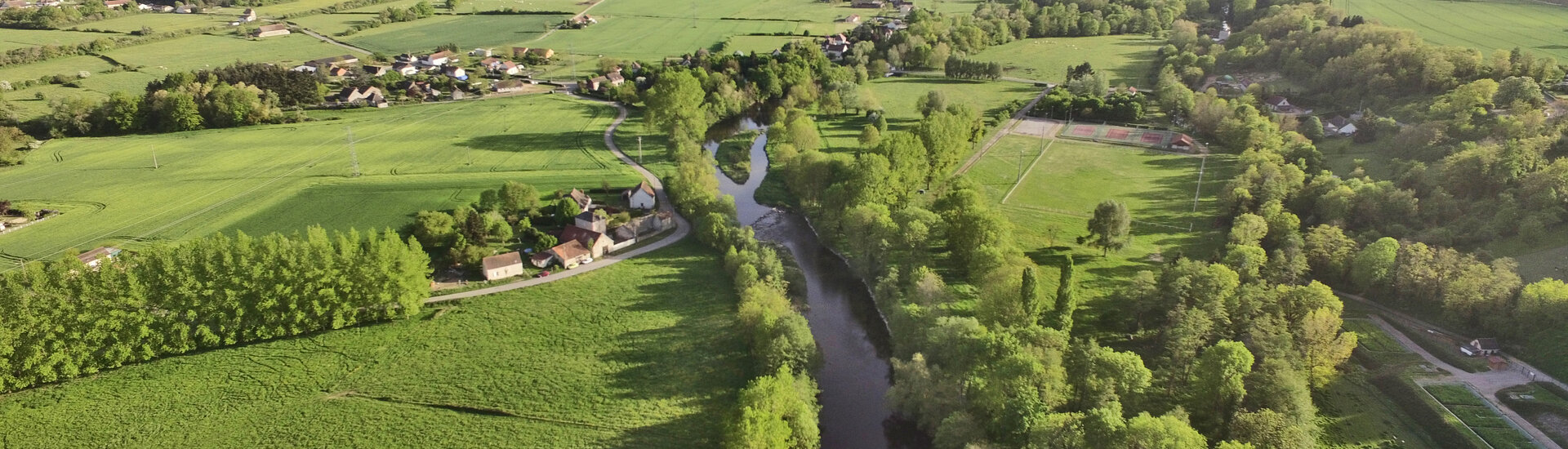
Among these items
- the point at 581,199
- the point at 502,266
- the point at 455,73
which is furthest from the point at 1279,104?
the point at 455,73

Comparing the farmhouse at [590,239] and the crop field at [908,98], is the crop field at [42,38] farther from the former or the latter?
the crop field at [908,98]

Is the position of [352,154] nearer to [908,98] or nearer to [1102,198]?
[908,98]

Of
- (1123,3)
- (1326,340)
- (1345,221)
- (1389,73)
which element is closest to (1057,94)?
(1389,73)

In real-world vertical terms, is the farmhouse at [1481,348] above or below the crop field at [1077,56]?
below

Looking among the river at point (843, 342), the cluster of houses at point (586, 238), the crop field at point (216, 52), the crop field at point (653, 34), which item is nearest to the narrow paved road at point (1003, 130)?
the river at point (843, 342)

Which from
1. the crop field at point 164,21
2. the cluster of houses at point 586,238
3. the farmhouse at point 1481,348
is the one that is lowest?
the farmhouse at point 1481,348
